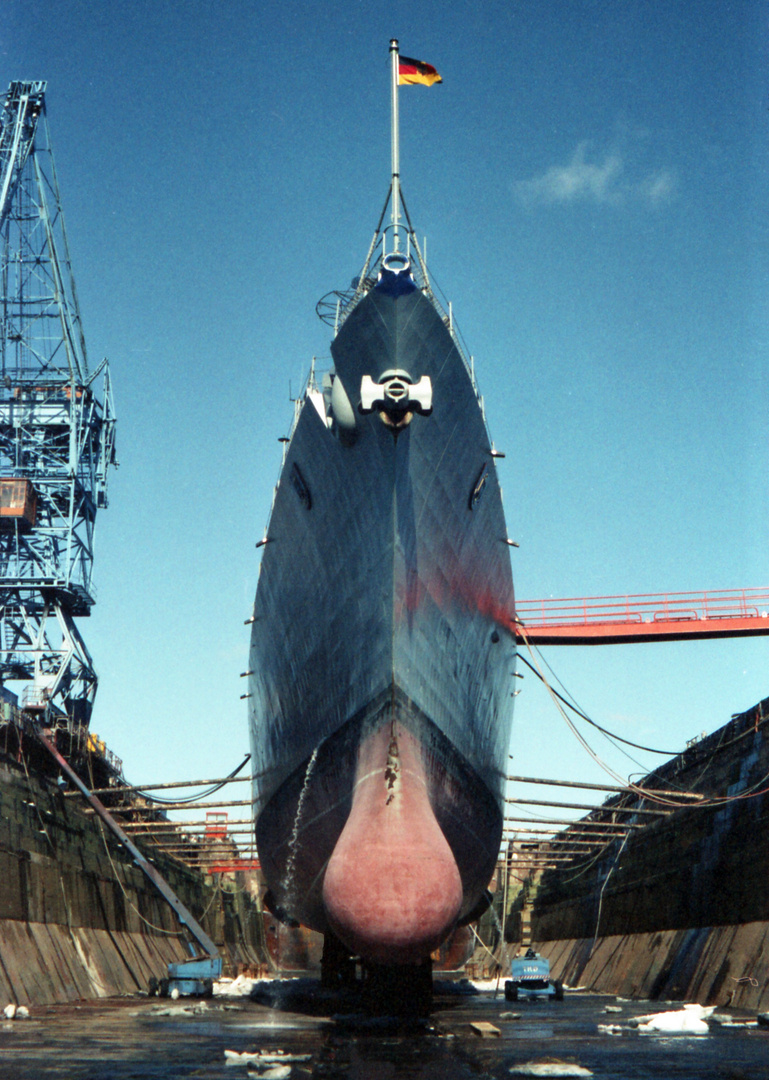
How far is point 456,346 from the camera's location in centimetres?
1259

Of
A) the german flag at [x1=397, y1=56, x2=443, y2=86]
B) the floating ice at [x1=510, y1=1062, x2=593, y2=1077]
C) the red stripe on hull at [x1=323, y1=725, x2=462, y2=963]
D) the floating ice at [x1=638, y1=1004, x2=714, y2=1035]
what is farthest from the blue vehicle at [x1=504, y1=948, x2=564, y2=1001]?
the german flag at [x1=397, y1=56, x2=443, y2=86]

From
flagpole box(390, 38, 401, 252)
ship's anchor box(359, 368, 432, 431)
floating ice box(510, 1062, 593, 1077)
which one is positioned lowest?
floating ice box(510, 1062, 593, 1077)

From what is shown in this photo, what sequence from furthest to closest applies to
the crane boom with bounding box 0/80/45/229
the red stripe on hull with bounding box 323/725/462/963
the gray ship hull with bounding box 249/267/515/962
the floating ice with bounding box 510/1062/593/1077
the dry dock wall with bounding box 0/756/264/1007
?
the crane boom with bounding box 0/80/45/229 < the dry dock wall with bounding box 0/756/264/1007 < the gray ship hull with bounding box 249/267/515/962 < the red stripe on hull with bounding box 323/725/462/963 < the floating ice with bounding box 510/1062/593/1077

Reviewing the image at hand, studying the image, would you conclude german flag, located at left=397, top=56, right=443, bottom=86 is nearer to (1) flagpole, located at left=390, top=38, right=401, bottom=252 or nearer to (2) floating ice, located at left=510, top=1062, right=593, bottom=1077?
(1) flagpole, located at left=390, top=38, right=401, bottom=252

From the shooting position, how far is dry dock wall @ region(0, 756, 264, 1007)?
696 inches

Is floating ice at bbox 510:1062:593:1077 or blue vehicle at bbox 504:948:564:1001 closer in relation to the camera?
floating ice at bbox 510:1062:593:1077

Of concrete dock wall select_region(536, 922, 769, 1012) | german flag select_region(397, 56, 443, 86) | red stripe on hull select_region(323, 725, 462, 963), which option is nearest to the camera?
red stripe on hull select_region(323, 725, 462, 963)

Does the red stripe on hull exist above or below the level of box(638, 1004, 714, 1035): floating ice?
above

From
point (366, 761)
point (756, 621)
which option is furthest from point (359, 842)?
point (756, 621)

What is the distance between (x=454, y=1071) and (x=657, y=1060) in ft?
7.88

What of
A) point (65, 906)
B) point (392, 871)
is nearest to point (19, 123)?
point (65, 906)

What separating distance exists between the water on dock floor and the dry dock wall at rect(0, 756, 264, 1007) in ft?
7.98

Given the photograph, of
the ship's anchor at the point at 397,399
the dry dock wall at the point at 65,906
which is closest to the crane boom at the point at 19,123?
the dry dock wall at the point at 65,906

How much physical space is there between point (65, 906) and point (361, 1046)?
1440cm
